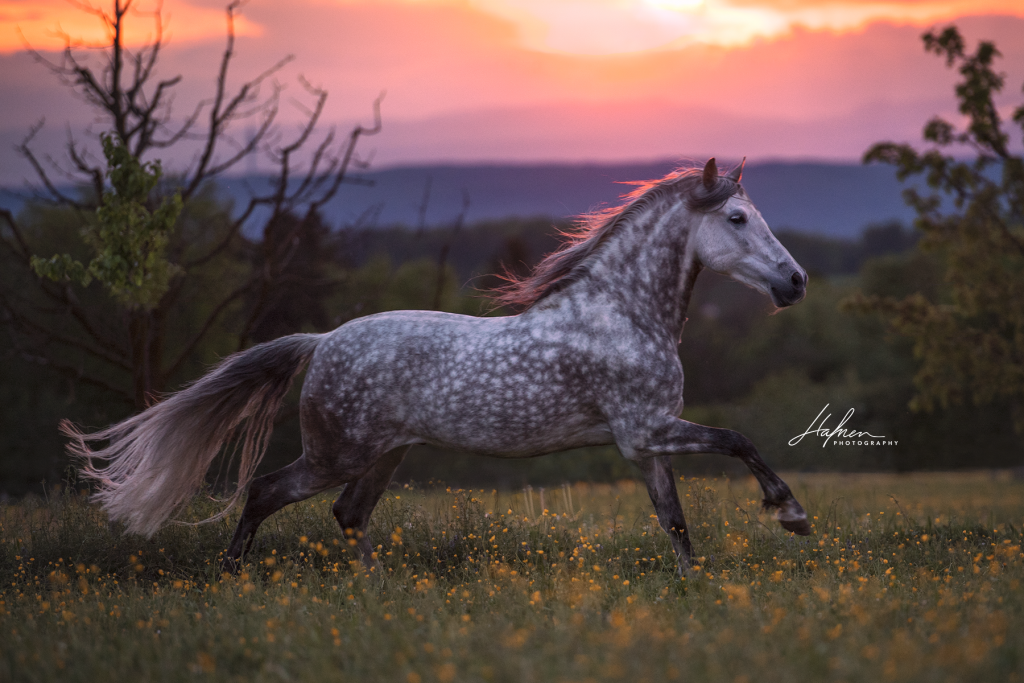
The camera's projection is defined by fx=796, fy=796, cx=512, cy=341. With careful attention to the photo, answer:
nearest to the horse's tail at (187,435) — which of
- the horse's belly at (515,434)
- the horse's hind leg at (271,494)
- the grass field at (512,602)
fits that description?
the horse's hind leg at (271,494)

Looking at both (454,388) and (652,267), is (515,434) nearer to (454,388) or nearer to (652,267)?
(454,388)

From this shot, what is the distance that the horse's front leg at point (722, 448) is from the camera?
513 centimetres

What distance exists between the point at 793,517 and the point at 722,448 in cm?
62

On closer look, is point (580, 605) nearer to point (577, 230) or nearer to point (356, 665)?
point (356, 665)

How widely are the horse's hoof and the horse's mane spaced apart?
2081 mm

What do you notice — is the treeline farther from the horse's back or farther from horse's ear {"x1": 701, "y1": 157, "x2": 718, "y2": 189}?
horse's ear {"x1": 701, "y1": 157, "x2": 718, "y2": 189}

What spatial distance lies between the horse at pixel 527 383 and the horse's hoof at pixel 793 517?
1 centimetres

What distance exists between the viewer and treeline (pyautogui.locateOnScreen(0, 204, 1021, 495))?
1513 cm

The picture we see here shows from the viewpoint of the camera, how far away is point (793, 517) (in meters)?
5.12

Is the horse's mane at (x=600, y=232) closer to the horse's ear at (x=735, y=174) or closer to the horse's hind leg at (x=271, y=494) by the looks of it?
the horse's ear at (x=735, y=174)

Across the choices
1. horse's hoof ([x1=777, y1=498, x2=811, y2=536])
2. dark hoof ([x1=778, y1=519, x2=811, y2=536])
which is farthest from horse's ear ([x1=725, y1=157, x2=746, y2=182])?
dark hoof ([x1=778, y1=519, x2=811, y2=536])

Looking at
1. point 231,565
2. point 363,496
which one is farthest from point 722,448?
point 231,565

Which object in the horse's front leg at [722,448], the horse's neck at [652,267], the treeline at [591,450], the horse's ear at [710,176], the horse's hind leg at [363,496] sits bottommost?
the treeline at [591,450]
